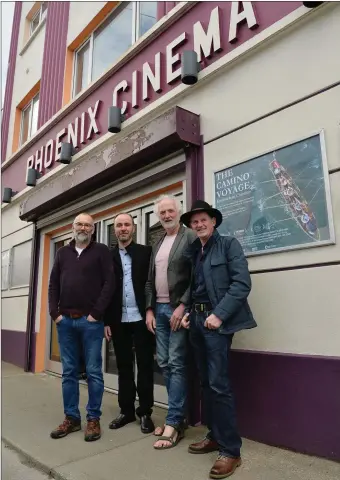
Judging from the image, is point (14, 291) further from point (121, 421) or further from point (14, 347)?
point (121, 421)

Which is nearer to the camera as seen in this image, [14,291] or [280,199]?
[280,199]

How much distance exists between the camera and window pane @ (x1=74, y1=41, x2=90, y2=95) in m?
6.99

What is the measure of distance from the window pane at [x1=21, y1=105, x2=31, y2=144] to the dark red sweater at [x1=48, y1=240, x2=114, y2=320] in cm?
673

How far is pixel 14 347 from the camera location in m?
7.36

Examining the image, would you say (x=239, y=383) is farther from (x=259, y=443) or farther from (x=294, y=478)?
(x=294, y=478)

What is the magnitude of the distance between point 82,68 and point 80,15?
0.90m

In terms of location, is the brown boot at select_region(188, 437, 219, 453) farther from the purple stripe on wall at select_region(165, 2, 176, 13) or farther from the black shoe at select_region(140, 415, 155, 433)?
the purple stripe on wall at select_region(165, 2, 176, 13)

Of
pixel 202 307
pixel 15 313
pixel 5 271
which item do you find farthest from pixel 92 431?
pixel 5 271

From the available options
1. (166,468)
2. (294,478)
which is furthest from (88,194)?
(294,478)

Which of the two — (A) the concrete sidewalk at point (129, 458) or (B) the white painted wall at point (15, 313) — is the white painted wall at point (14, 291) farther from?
(A) the concrete sidewalk at point (129, 458)

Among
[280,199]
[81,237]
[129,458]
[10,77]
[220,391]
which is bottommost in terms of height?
[129,458]

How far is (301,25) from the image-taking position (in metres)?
3.16

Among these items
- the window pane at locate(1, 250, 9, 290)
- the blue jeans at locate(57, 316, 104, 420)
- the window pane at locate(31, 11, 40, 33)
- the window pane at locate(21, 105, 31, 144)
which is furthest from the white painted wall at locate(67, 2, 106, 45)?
the blue jeans at locate(57, 316, 104, 420)

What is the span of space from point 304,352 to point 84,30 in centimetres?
660
